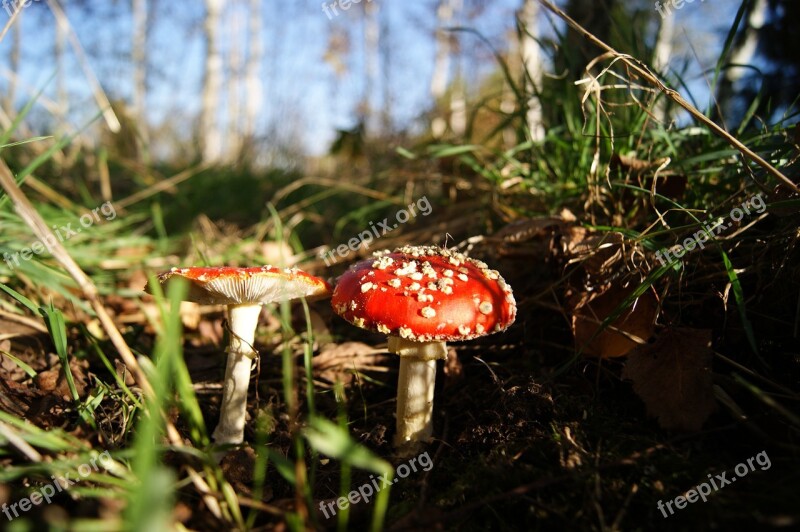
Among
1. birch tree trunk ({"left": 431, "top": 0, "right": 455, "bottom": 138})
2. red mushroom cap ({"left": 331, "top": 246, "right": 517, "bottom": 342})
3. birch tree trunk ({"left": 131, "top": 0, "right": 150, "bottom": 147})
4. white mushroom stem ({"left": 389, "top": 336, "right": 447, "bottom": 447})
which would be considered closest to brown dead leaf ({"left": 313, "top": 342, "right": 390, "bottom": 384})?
white mushroom stem ({"left": 389, "top": 336, "right": 447, "bottom": 447})

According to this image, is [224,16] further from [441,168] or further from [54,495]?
[54,495]

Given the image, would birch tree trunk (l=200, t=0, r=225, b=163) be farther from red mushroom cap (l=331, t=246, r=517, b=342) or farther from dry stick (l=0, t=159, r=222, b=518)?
dry stick (l=0, t=159, r=222, b=518)

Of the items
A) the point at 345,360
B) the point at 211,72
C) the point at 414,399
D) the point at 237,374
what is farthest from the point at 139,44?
the point at 414,399

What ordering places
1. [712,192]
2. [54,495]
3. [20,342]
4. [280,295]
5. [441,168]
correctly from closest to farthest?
[54,495] → [280,295] → [20,342] → [712,192] → [441,168]

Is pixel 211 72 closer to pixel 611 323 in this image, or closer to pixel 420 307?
pixel 420 307

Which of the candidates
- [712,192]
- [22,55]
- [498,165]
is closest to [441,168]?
[498,165]
